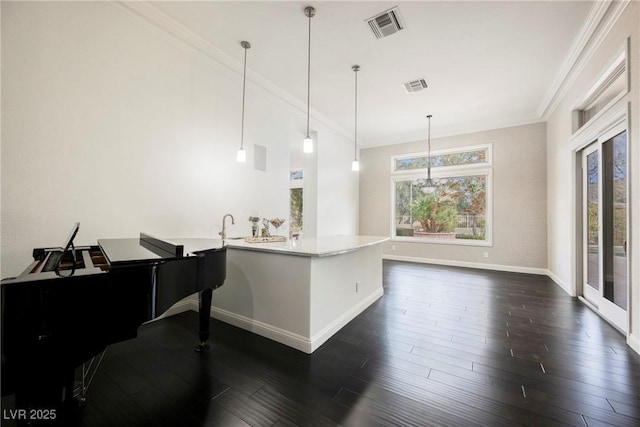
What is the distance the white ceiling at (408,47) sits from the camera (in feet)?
8.70

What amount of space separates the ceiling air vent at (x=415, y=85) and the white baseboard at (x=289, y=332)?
3.45 m

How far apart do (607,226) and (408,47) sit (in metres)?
3.28

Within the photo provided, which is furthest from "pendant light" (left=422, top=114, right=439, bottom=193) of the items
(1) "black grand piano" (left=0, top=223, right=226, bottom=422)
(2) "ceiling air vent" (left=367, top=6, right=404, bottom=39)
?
(1) "black grand piano" (left=0, top=223, right=226, bottom=422)

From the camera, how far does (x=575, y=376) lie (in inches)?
75.0

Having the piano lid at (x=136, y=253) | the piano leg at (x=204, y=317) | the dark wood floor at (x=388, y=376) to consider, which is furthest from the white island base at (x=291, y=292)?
the piano lid at (x=136, y=253)

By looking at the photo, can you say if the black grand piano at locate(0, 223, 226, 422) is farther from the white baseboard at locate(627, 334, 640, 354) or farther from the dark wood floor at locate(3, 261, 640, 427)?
the white baseboard at locate(627, 334, 640, 354)

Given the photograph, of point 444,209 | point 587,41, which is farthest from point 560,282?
point 587,41

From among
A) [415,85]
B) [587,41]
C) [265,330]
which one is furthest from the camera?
[415,85]

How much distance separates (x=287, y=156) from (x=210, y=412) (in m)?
3.82

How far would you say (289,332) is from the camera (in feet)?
7.78

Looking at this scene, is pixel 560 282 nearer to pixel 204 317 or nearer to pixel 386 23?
pixel 386 23

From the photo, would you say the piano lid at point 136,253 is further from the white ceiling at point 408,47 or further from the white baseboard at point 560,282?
the white baseboard at point 560,282

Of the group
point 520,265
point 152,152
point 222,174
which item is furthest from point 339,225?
point 152,152

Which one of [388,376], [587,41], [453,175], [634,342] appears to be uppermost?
[587,41]
